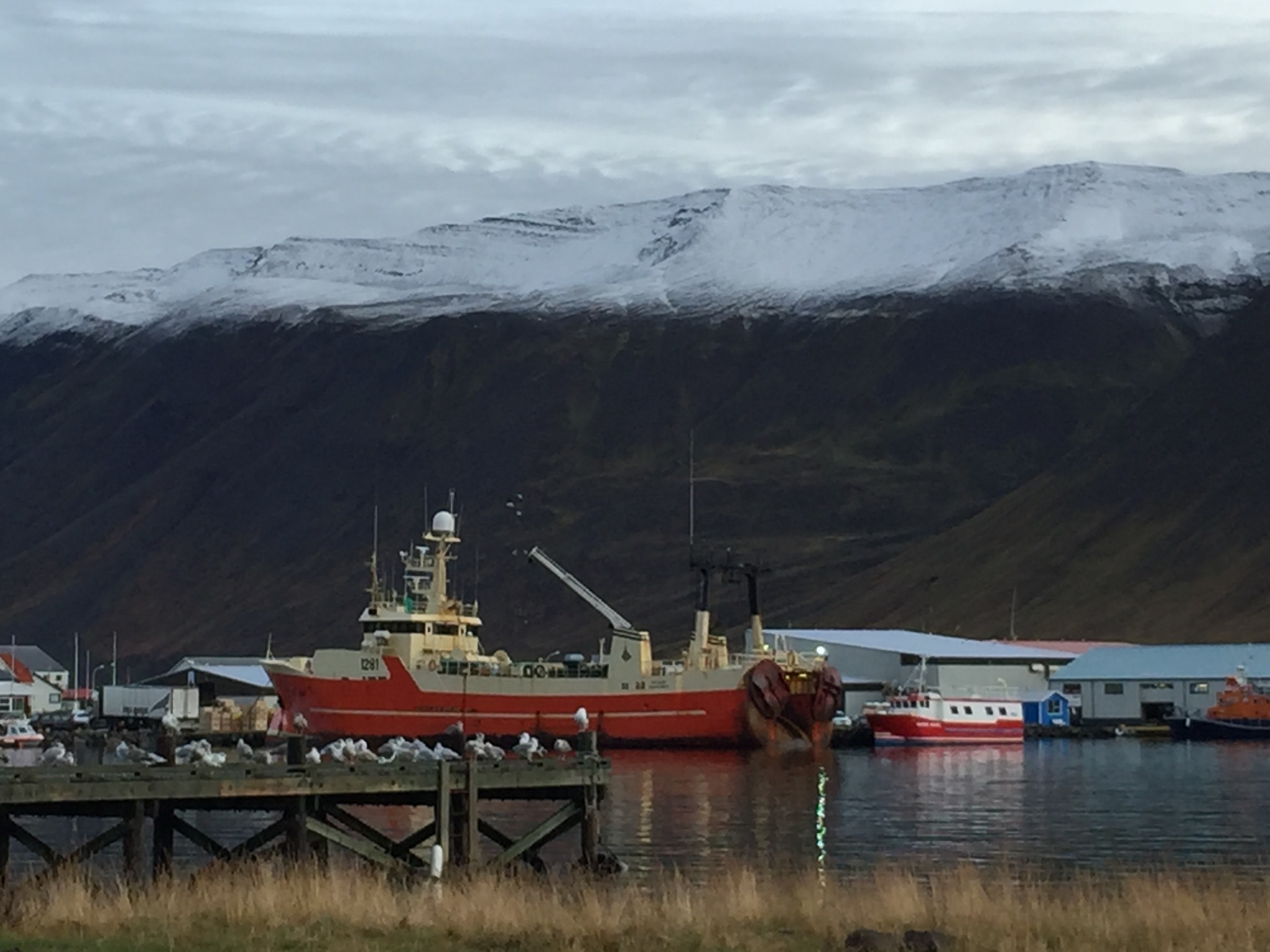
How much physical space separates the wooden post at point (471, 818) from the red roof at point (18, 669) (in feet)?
334

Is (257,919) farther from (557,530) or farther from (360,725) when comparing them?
(557,530)

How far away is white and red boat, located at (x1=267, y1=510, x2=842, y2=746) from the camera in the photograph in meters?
93.4

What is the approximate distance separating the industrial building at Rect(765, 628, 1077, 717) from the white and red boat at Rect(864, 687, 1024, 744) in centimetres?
722

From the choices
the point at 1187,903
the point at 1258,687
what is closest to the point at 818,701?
the point at 1258,687

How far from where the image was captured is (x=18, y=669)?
13488 cm

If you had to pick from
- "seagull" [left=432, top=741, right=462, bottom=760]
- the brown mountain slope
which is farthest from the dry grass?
the brown mountain slope

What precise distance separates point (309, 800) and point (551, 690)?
60746mm

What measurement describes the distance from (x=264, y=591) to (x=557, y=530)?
2399 cm

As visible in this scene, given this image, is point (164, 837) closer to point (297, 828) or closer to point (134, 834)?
point (297, 828)

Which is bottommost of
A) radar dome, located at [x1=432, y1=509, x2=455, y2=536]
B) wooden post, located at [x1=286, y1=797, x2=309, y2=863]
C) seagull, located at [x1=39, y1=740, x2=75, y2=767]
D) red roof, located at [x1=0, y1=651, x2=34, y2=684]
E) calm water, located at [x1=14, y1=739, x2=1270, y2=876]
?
calm water, located at [x1=14, y1=739, x2=1270, y2=876]

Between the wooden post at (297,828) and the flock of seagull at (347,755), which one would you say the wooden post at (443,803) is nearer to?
the flock of seagull at (347,755)

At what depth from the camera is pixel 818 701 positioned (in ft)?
312

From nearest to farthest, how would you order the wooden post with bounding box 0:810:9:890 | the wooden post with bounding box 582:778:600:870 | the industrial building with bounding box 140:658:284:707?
the wooden post with bounding box 0:810:9:890
the wooden post with bounding box 582:778:600:870
the industrial building with bounding box 140:658:284:707

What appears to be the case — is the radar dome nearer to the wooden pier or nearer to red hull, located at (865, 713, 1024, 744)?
red hull, located at (865, 713, 1024, 744)
